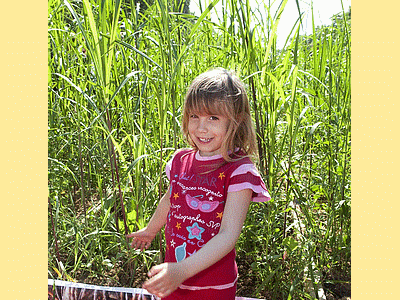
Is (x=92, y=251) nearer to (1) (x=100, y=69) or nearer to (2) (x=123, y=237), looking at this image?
(2) (x=123, y=237)

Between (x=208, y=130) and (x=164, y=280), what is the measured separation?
400mm

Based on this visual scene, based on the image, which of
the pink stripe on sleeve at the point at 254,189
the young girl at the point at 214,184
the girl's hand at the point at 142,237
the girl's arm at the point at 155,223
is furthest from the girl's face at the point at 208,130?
the girl's hand at the point at 142,237

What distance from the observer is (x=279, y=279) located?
142cm

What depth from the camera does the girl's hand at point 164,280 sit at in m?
0.96

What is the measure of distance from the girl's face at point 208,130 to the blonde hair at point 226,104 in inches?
0.5

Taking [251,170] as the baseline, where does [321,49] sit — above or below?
above

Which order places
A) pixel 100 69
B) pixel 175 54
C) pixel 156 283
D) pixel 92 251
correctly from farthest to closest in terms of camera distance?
pixel 92 251 < pixel 175 54 < pixel 100 69 < pixel 156 283

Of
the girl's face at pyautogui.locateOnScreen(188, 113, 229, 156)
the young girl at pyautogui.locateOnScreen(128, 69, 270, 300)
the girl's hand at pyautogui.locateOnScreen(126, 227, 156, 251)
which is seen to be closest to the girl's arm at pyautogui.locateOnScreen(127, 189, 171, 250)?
the girl's hand at pyautogui.locateOnScreen(126, 227, 156, 251)

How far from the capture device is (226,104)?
1127 millimetres

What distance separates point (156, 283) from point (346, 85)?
971mm

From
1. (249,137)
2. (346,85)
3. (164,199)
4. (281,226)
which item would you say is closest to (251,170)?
(249,137)

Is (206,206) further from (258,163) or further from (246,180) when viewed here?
(258,163)

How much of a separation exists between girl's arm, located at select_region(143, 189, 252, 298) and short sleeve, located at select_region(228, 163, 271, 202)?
0.06 feet

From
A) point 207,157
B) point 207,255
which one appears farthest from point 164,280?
point 207,157
